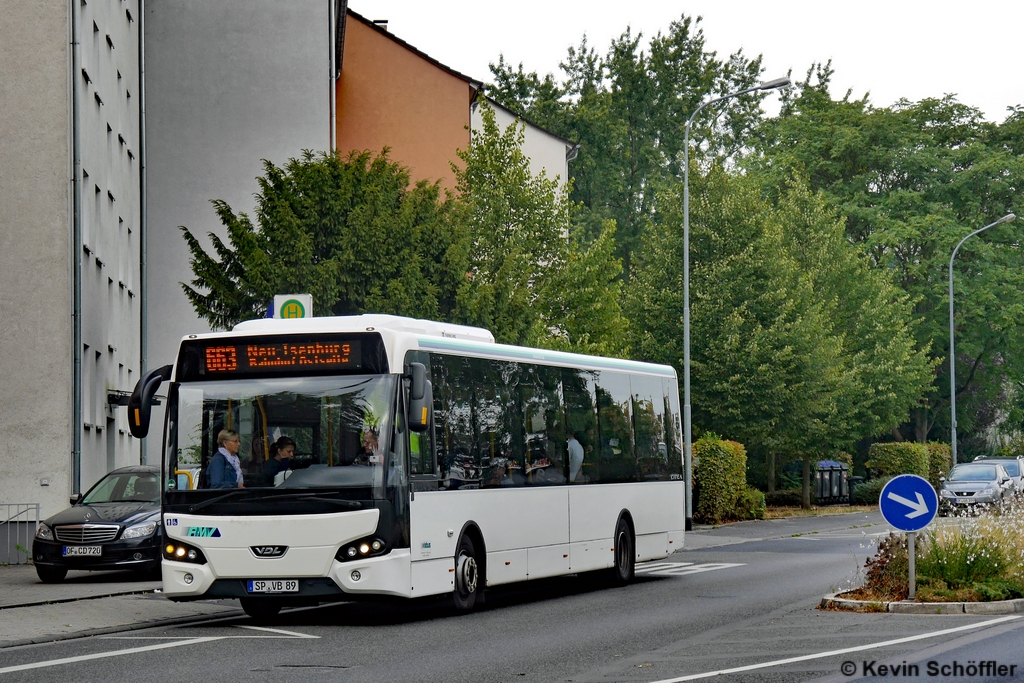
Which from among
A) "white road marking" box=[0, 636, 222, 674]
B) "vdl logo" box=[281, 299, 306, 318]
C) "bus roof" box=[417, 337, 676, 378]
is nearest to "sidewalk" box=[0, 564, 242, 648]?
"white road marking" box=[0, 636, 222, 674]

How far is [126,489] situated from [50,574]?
1.74 metres

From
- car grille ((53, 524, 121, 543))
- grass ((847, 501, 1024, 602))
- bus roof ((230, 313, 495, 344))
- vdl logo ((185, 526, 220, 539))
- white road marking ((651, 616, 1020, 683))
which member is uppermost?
bus roof ((230, 313, 495, 344))

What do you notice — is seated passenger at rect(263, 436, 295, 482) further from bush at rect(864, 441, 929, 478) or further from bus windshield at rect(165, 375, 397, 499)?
bush at rect(864, 441, 929, 478)

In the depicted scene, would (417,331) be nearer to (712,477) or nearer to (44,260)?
(44,260)

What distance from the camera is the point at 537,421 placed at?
16.9m

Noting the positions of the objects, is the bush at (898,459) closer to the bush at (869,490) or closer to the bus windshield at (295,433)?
the bush at (869,490)

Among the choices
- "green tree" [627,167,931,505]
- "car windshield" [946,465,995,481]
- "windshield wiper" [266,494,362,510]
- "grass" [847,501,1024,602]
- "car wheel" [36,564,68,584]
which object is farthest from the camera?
"car windshield" [946,465,995,481]

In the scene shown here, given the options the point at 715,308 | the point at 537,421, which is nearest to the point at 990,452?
Answer: the point at 715,308

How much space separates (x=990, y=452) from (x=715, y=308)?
3304 cm

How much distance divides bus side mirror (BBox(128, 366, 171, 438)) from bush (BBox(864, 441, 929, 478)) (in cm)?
3914

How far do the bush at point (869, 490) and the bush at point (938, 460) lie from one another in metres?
3.28

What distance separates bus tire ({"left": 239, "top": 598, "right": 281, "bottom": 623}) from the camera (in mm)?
14578

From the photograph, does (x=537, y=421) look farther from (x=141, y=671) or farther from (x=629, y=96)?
(x=629, y=96)

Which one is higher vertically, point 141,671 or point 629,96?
point 629,96
